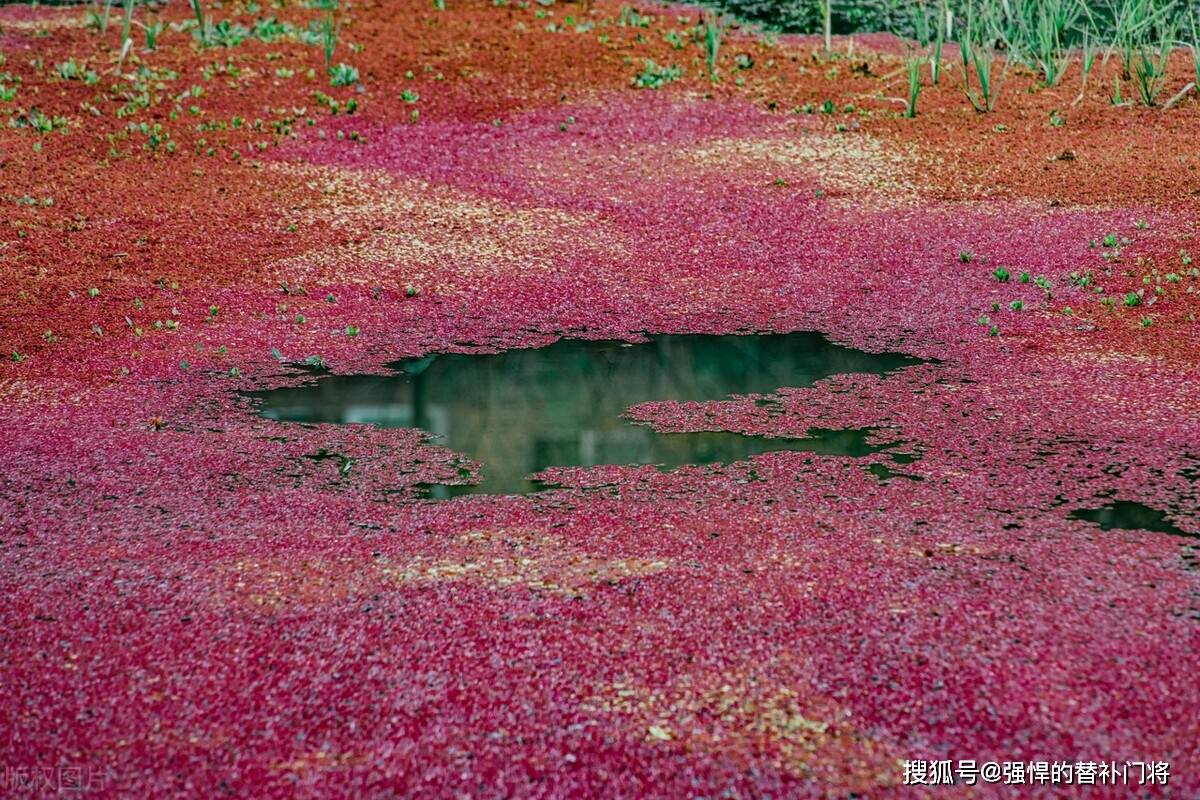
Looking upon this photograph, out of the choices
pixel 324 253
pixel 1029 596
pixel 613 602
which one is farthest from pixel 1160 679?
pixel 324 253

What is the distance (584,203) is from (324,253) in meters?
2.09

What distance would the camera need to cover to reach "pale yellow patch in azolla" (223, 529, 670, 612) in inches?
161

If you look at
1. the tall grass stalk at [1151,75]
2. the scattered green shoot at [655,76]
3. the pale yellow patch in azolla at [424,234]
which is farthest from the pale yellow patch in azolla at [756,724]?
the tall grass stalk at [1151,75]

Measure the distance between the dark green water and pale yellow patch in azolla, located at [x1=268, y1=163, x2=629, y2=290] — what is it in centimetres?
160

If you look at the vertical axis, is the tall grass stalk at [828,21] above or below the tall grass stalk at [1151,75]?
above

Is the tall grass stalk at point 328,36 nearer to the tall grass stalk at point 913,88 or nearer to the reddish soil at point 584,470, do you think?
the reddish soil at point 584,470

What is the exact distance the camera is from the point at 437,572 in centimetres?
424

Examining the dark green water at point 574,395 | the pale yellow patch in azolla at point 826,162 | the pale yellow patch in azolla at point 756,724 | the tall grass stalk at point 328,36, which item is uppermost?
the tall grass stalk at point 328,36

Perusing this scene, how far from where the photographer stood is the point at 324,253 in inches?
331

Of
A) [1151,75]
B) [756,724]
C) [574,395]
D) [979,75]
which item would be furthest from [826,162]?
[756,724]

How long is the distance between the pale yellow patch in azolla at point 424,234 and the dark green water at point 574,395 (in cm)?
160

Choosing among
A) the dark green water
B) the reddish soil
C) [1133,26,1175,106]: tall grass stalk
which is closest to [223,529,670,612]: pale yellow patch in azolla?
the reddish soil

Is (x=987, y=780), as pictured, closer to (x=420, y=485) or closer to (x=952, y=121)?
(x=420, y=485)

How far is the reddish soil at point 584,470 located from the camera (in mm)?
3340
